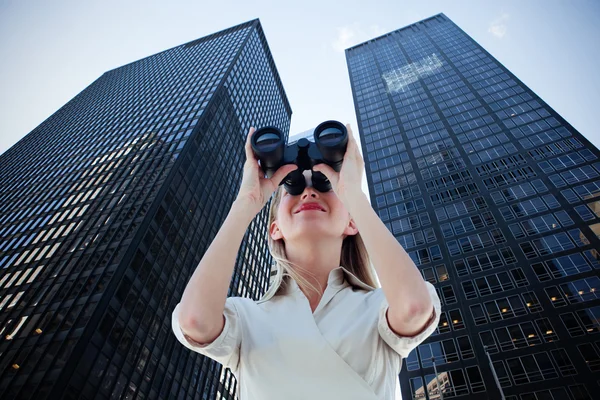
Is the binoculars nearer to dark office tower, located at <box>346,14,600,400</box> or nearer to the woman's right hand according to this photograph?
the woman's right hand

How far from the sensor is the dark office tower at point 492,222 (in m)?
31.5

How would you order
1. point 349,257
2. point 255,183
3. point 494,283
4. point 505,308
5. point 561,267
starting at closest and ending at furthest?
point 255,183 < point 349,257 < point 505,308 < point 561,267 < point 494,283

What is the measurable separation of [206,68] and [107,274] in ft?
164

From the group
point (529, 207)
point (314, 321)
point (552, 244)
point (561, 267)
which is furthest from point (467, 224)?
point (314, 321)

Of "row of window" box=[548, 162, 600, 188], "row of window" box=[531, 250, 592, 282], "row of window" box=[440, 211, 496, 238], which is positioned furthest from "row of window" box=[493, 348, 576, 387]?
"row of window" box=[548, 162, 600, 188]

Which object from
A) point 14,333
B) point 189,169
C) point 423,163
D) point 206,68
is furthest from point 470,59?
point 14,333

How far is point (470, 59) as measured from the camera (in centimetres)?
6831

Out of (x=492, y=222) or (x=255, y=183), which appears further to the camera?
(x=492, y=222)

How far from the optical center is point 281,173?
289 centimetres

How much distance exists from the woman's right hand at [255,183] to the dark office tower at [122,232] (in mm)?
29381

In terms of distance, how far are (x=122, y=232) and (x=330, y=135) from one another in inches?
1519

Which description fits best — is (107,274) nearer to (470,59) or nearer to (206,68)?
(206,68)

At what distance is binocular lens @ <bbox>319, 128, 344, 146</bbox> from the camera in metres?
2.74

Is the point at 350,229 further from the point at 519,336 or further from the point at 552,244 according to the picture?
the point at 552,244
